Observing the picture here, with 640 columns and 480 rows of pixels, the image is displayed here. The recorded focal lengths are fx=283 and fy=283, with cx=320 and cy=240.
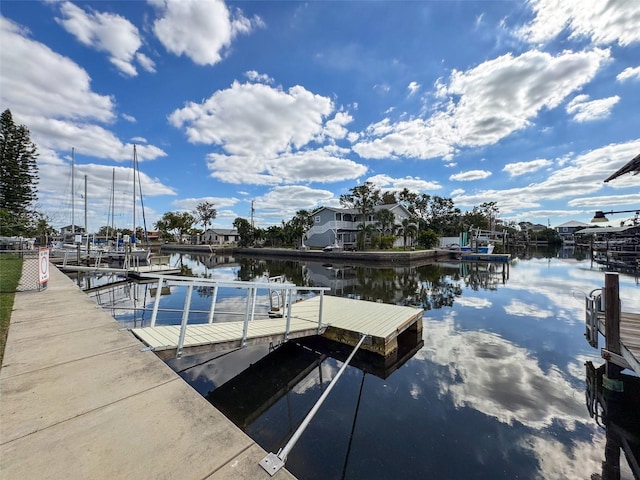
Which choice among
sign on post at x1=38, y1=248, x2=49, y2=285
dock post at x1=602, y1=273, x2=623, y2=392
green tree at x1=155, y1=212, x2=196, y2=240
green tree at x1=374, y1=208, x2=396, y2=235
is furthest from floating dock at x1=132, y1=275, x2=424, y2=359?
green tree at x1=155, y1=212, x2=196, y2=240

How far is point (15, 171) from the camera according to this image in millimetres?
29438

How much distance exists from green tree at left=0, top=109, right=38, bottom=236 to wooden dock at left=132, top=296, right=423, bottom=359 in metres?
35.6

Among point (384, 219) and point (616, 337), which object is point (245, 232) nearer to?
point (384, 219)

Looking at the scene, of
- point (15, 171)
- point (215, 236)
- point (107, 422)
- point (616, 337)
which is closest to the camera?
point (107, 422)

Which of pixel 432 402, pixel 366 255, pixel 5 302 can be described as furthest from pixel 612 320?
pixel 366 255

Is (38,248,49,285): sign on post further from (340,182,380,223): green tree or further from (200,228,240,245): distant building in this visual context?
(200,228,240,245): distant building

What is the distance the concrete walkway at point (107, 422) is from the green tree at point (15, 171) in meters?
36.1

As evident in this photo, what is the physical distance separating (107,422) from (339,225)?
3920 cm

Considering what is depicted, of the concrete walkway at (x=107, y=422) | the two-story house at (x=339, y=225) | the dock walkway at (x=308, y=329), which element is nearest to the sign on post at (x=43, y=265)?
the concrete walkway at (x=107, y=422)

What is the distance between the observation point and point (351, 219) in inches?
1711

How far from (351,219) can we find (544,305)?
3353 centimetres

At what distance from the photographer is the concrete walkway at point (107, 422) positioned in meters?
1.91

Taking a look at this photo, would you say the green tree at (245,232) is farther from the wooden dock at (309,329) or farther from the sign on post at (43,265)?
the wooden dock at (309,329)

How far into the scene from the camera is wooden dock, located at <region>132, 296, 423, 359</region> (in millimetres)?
4414
